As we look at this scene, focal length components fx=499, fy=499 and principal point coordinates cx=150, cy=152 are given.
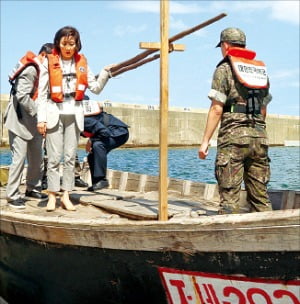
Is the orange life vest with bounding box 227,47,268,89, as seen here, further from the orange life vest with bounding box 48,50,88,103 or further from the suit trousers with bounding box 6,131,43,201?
the suit trousers with bounding box 6,131,43,201

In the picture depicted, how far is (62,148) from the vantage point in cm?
550

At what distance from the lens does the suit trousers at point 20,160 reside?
19.5ft

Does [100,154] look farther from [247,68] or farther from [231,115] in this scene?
[247,68]

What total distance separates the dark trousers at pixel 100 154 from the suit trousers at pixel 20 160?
2.69 ft

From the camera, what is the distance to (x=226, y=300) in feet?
11.5

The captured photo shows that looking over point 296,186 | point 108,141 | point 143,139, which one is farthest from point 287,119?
point 108,141

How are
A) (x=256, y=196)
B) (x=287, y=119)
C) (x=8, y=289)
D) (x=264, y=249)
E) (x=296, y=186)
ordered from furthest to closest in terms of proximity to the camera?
(x=287, y=119) → (x=296, y=186) → (x=8, y=289) → (x=256, y=196) → (x=264, y=249)

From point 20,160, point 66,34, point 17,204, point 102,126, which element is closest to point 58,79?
point 66,34

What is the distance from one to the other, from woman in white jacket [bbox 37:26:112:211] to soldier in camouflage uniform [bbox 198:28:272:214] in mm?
1711

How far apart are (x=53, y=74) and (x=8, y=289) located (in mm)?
2523

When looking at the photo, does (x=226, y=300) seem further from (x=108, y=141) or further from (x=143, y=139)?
(x=143, y=139)

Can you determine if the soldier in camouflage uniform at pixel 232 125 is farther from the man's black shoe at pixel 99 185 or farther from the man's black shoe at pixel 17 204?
the man's black shoe at pixel 99 185

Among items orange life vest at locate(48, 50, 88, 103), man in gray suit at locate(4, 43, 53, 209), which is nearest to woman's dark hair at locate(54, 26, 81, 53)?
orange life vest at locate(48, 50, 88, 103)

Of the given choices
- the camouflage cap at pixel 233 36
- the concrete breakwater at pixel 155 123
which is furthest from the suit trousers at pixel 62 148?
the concrete breakwater at pixel 155 123
